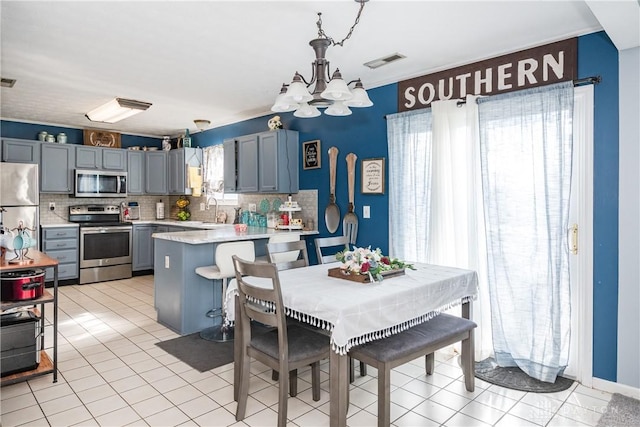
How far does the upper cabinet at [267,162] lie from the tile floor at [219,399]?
2.30m

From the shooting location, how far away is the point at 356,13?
2.55 meters

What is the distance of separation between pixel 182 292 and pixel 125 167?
12.6ft

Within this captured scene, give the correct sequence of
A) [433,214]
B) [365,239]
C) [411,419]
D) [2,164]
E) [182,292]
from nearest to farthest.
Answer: [411,419] < [433,214] < [182,292] < [365,239] < [2,164]

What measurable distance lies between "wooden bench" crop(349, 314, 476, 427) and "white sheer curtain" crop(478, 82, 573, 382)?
21.8 inches

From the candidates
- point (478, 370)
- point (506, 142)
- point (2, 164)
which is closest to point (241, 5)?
point (506, 142)

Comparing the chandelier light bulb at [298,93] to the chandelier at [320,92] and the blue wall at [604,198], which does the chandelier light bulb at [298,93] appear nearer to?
the chandelier at [320,92]

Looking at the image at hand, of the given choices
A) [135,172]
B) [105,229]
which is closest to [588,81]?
[105,229]

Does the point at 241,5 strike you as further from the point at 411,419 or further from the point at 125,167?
the point at 125,167

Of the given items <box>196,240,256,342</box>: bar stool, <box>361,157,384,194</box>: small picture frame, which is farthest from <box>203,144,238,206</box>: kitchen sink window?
<box>361,157,384,194</box>: small picture frame

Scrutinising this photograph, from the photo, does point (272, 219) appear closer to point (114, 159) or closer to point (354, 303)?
point (114, 159)

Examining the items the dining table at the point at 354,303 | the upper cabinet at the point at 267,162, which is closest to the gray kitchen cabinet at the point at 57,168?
the upper cabinet at the point at 267,162

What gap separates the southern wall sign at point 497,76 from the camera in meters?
2.88

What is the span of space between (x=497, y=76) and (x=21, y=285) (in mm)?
3695

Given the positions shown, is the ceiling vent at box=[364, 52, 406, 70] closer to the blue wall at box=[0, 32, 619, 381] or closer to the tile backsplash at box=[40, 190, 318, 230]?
the blue wall at box=[0, 32, 619, 381]
